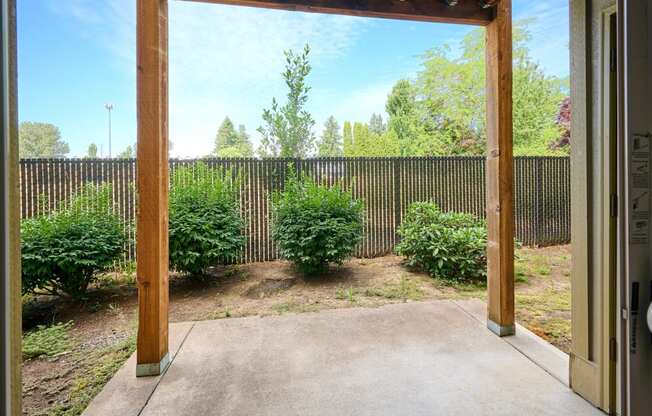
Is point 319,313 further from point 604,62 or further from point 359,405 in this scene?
point 604,62

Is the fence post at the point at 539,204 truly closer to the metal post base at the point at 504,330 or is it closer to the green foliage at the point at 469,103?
the green foliage at the point at 469,103

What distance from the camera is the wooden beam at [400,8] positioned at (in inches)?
83.6

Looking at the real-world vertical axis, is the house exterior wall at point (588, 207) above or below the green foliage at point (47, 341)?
above

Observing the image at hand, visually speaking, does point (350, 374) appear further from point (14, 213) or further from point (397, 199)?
point (397, 199)

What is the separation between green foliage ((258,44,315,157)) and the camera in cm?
618

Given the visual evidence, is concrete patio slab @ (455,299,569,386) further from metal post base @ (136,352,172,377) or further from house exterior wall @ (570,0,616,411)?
metal post base @ (136,352,172,377)

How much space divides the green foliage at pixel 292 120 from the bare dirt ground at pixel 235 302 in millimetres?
3074

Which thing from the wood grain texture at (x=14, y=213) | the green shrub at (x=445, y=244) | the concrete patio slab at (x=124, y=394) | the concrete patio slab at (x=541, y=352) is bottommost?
the concrete patio slab at (x=124, y=394)

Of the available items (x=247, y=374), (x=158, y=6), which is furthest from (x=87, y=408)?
(x=158, y=6)

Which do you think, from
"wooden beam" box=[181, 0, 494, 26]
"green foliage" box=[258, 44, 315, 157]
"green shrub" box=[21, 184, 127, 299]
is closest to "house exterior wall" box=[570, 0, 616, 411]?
"wooden beam" box=[181, 0, 494, 26]

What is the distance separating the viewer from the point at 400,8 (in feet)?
7.32

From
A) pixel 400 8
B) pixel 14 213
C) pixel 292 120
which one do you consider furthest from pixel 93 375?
pixel 292 120

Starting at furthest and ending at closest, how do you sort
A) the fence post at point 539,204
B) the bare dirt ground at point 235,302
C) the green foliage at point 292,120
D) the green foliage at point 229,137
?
the green foliage at point 229,137
the green foliage at point 292,120
the fence post at point 539,204
the bare dirt ground at point 235,302

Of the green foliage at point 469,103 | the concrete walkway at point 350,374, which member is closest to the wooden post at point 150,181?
the concrete walkway at point 350,374
